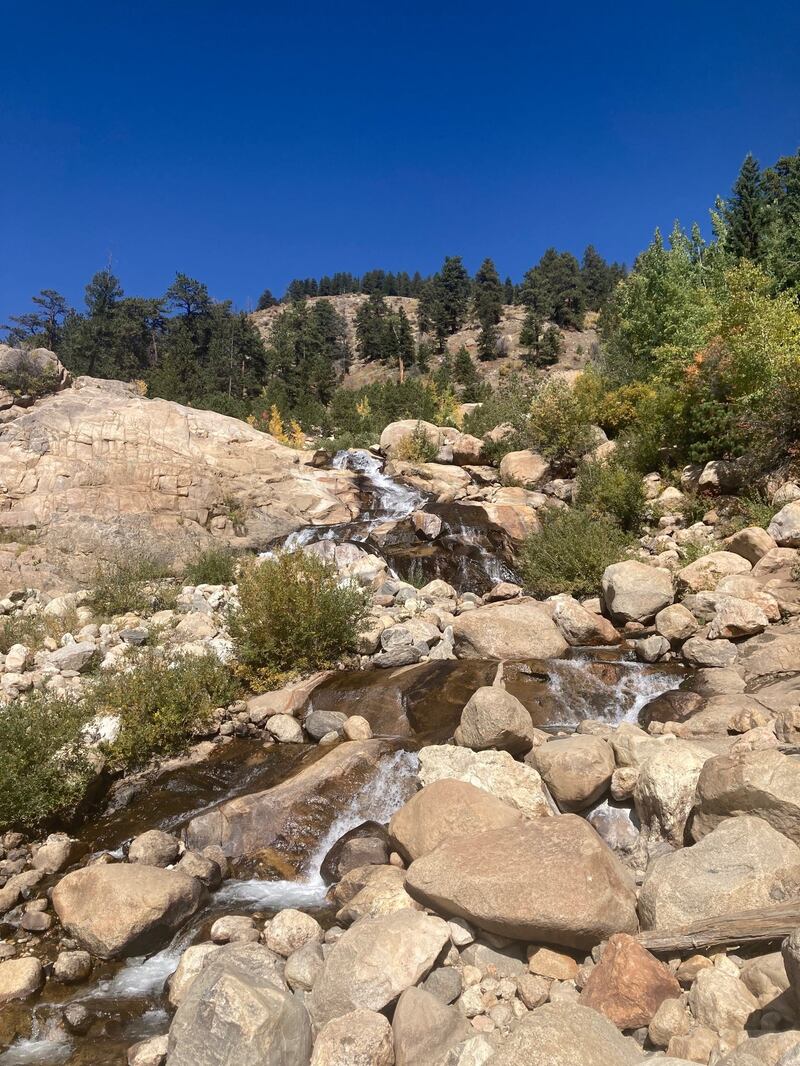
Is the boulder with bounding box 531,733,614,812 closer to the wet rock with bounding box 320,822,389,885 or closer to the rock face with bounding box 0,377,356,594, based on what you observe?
the wet rock with bounding box 320,822,389,885

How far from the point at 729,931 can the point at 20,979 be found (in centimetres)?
493

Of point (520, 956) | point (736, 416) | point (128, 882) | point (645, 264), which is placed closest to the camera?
point (520, 956)

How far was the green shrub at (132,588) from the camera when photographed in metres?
12.7

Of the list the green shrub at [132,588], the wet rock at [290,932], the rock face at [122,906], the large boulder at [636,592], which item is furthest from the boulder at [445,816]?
the green shrub at [132,588]

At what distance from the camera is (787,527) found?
1083 centimetres

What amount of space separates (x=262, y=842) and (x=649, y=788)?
3.78 m

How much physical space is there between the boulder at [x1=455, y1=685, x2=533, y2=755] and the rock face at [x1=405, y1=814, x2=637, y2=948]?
65.9 inches

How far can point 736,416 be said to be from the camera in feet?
46.9

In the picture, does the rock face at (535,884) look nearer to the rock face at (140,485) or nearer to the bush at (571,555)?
the bush at (571,555)

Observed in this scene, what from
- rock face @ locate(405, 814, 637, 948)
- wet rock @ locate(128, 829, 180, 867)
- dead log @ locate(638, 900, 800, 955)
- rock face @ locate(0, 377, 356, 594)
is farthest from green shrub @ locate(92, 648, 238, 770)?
rock face @ locate(0, 377, 356, 594)

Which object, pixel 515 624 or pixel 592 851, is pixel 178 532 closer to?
pixel 515 624

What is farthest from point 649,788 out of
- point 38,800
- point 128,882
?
point 38,800

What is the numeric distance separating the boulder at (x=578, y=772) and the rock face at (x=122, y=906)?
11.0 feet

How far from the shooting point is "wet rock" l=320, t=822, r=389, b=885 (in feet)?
19.5
